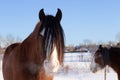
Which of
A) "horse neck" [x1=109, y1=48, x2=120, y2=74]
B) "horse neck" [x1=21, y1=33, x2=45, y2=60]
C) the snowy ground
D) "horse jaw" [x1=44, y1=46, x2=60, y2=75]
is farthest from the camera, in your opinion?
the snowy ground

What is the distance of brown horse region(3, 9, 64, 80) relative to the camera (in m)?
3.48

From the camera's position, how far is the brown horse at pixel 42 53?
3477 mm

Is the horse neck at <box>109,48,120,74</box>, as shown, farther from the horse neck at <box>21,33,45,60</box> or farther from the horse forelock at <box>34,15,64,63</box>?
the horse forelock at <box>34,15,64,63</box>

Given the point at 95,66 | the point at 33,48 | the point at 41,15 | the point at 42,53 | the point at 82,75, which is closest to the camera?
the point at 42,53

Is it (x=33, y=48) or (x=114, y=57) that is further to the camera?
(x=114, y=57)

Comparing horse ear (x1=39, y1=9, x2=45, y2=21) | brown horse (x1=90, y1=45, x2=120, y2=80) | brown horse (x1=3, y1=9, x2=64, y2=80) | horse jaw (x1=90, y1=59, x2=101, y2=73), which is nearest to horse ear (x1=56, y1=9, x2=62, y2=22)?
brown horse (x1=3, y1=9, x2=64, y2=80)

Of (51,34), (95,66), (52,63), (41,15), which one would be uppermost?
(41,15)

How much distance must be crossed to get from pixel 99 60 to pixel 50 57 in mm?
5067

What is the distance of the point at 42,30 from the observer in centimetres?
364

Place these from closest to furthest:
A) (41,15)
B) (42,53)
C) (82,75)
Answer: (42,53) < (41,15) < (82,75)

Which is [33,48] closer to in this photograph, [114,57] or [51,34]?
[51,34]

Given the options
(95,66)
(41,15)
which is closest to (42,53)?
(41,15)

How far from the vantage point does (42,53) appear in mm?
3600

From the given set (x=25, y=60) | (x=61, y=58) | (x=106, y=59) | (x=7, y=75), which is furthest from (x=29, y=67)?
(x=106, y=59)
